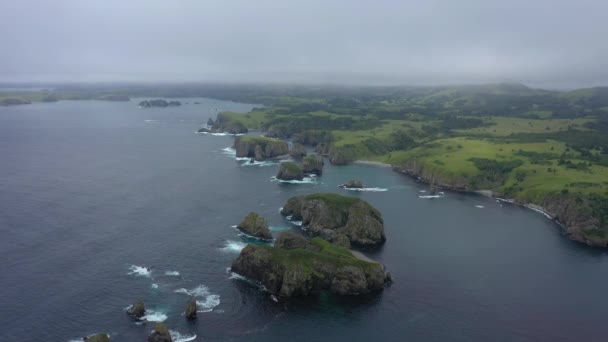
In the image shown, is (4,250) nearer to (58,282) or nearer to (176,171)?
(58,282)

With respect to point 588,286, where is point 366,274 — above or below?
above

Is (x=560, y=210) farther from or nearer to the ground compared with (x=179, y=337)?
nearer to the ground

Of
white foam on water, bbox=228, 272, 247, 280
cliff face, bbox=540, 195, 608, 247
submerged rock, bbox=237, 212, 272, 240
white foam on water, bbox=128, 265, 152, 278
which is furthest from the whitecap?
cliff face, bbox=540, 195, 608, 247

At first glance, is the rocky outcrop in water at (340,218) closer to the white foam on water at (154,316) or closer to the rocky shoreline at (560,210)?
the white foam on water at (154,316)

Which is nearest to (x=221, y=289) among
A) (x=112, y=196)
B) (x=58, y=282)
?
(x=58, y=282)

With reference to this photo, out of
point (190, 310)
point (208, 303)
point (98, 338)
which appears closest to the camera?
point (98, 338)

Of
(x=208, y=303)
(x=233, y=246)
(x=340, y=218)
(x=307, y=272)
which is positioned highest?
(x=340, y=218)

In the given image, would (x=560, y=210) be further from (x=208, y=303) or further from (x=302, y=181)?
(x=208, y=303)

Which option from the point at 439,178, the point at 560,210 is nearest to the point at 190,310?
the point at 560,210
